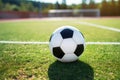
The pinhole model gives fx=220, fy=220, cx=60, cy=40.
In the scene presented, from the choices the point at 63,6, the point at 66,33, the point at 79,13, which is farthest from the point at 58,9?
the point at 66,33

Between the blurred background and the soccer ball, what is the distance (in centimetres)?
3458

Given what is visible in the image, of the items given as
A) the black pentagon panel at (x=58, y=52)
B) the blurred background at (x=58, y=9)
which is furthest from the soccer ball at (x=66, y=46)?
the blurred background at (x=58, y=9)

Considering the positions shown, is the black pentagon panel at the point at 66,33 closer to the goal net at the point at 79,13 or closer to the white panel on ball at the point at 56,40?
the white panel on ball at the point at 56,40

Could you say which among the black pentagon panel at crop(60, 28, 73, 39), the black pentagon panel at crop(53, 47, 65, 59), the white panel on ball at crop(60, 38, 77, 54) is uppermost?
the black pentagon panel at crop(60, 28, 73, 39)

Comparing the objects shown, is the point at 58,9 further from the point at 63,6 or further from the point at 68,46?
the point at 68,46

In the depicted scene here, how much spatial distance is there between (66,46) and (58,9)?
64.9m

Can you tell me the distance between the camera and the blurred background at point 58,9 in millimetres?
43562

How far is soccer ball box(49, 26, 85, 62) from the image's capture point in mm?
3799

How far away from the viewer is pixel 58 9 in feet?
223

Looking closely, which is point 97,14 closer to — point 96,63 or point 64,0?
point 64,0

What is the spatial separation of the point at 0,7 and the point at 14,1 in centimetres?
1250

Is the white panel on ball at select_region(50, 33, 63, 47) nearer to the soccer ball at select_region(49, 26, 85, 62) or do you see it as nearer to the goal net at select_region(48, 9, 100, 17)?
the soccer ball at select_region(49, 26, 85, 62)

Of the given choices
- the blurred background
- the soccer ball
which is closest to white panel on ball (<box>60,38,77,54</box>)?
the soccer ball

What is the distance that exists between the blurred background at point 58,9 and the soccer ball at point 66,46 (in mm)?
34584
